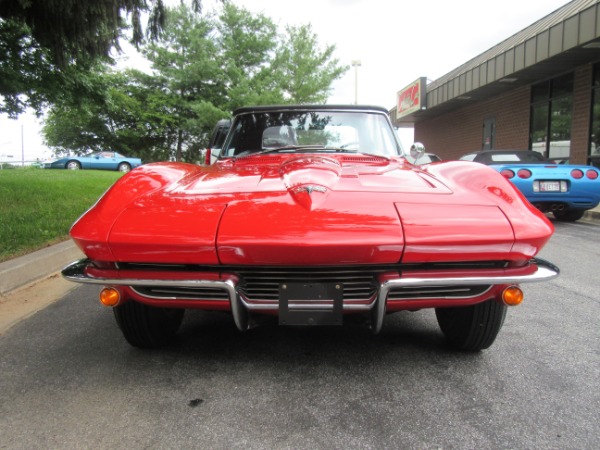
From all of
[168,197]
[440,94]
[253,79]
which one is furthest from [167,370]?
[253,79]

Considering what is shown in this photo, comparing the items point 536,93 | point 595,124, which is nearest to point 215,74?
point 536,93

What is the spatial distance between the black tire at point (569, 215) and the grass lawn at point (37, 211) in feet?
25.0

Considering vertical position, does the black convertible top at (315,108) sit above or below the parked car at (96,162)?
below

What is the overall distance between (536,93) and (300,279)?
45.4 ft

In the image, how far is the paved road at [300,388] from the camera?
1.67 metres

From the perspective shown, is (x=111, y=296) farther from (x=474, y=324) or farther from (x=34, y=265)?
(x=34, y=265)

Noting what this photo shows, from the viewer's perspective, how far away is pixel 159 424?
175 centimetres

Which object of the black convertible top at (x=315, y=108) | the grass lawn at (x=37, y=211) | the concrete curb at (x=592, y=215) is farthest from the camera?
the concrete curb at (x=592, y=215)

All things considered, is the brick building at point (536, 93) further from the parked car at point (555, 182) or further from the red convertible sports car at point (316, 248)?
the red convertible sports car at point (316, 248)

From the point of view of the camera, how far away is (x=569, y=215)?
7.74m

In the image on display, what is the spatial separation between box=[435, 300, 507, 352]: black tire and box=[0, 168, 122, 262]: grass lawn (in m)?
3.83

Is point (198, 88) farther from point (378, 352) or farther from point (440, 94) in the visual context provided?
point (378, 352)

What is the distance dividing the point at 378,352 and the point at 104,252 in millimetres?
1420

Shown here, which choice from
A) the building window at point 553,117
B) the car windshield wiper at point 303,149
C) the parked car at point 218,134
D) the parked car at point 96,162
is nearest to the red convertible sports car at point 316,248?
the car windshield wiper at point 303,149
